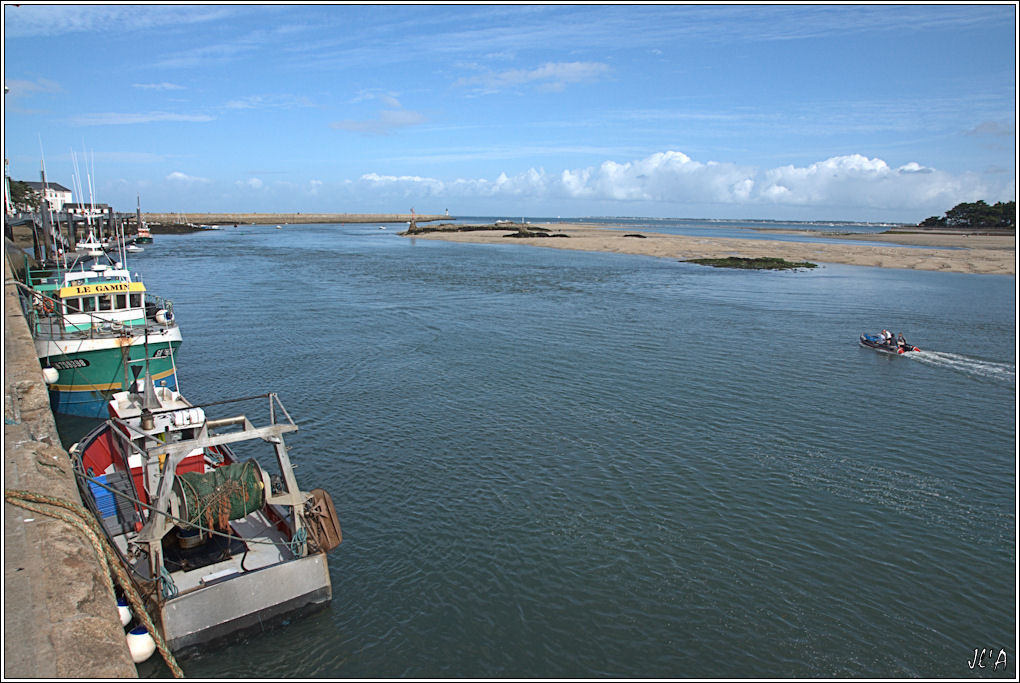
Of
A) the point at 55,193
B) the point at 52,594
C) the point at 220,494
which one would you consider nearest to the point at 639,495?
the point at 220,494

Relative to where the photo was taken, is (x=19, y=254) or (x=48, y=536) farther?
(x=19, y=254)

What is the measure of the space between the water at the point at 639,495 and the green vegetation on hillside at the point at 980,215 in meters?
148

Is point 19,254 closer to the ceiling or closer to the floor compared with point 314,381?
closer to the ceiling

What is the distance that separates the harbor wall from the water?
2624 millimetres

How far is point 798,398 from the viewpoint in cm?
2741

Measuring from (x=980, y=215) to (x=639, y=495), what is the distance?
198 metres

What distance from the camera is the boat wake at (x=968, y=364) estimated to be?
31.9 m

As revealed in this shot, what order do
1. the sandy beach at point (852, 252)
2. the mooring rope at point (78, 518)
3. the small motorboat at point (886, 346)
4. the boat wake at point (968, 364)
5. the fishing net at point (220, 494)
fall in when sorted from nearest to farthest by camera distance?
the mooring rope at point (78, 518) → the fishing net at point (220, 494) → the boat wake at point (968, 364) → the small motorboat at point (886, 346) → the sandy beach at point (852, 252)

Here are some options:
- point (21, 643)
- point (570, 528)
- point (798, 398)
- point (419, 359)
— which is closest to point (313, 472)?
point (570, 528)

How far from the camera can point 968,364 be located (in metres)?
33.9

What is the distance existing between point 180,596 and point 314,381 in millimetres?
17787

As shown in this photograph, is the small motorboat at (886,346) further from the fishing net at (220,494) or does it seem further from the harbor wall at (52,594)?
the harbor wall at (52,594)

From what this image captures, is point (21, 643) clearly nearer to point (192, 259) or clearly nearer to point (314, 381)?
point (314, 381)

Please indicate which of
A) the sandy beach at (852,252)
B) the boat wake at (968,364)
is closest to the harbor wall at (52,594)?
the boat wake at (968,364)
